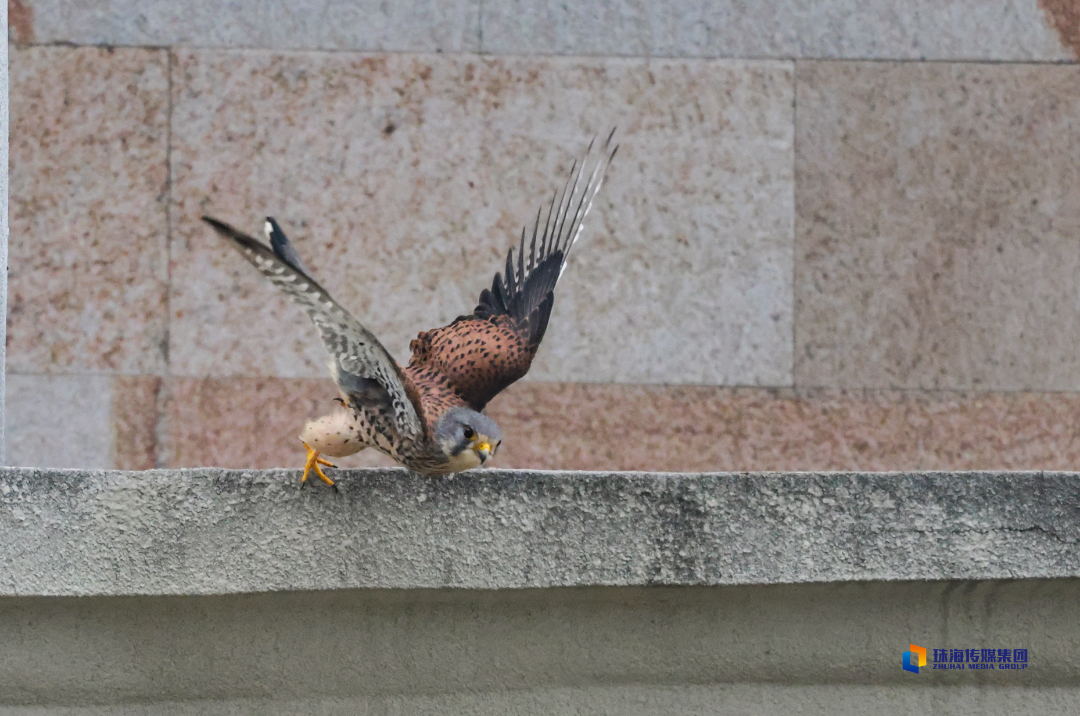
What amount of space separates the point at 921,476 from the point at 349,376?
1.25 meters

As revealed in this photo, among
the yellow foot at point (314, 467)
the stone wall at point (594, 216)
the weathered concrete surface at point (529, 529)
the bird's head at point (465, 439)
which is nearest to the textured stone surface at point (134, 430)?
the stone wall at point (594, 216)

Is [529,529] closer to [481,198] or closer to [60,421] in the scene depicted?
[481,198]

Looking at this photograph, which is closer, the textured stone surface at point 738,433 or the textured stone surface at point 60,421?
the textured stone surface at point 60,421

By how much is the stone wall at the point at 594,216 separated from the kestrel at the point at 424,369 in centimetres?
108

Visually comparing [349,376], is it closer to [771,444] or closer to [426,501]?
[426,501]

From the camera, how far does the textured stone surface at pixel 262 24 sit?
15.5 ft

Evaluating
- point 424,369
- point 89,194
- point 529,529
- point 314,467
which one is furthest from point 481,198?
point 529,529

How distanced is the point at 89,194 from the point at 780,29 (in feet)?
8.73

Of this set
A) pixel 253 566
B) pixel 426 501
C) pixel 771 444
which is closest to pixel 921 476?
pixel 426 501

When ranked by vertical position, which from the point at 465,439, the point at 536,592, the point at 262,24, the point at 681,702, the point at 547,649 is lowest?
the point at 681,702

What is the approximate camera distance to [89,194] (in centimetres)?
474

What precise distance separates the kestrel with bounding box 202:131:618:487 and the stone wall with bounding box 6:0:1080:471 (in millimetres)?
1083

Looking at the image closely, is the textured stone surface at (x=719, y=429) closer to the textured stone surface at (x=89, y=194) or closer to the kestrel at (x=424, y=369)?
the textured stone surface at (x=89, y=194)

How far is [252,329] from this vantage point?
15.5 feet
